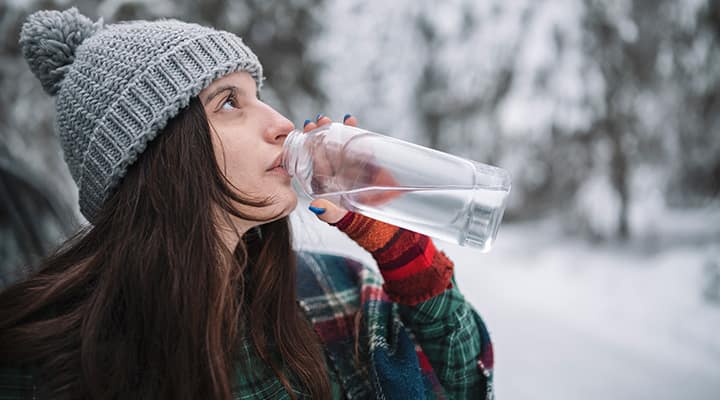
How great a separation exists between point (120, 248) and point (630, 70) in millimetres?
4931

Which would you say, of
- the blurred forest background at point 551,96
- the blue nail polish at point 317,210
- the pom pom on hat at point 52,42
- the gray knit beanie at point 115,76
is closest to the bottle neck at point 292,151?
the blue nail polish at point 317,210

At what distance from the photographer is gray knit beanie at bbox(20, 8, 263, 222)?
1.25 meters

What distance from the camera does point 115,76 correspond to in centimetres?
127

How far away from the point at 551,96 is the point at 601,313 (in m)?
2.29

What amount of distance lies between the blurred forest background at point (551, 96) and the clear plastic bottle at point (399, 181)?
213 centimetres

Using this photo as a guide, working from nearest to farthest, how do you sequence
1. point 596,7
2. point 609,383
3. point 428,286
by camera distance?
point 428,286 → point 609,383 → point 596,7

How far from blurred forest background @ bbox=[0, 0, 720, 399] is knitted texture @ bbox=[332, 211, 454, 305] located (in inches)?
80.0

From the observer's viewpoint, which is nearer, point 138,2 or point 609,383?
point 609,383

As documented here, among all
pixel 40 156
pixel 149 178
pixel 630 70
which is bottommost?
pixel 149 178

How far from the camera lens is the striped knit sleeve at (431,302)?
1.42 m

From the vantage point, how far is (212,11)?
161 inches

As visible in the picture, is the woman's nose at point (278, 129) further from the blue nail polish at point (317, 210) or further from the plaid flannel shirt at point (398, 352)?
the plaid flannel shirt at point (398, 352)

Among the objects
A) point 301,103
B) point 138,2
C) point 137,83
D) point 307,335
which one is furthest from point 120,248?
point 301,103

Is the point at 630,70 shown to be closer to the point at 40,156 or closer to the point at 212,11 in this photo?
the point at 212,11
